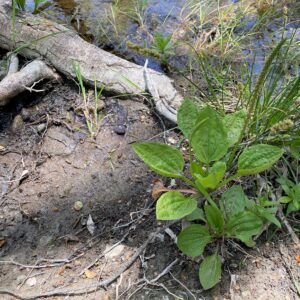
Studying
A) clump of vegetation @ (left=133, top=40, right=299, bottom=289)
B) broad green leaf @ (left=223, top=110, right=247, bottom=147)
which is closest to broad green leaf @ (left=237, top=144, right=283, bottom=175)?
clump of vegetation @ (left=133, top=40, right=299, bottom=289)

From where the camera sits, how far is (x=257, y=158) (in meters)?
1.48

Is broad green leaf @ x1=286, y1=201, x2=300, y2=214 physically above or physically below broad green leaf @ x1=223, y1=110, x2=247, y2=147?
below

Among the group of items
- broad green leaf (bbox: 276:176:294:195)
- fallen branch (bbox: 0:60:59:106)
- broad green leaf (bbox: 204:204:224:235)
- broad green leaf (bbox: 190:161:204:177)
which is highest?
broad green leaf (bbox: 190:161:204:177)

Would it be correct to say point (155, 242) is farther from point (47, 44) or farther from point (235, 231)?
point (47, 44)

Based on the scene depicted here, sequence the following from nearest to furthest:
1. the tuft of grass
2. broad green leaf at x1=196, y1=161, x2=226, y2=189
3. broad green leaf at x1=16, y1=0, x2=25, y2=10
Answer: broad green leaf at x1=196, y1=161, x2=226, y2=189 < the tuft of grass < broad green leaf at x1=16, y1=0, x2=25, y2=10

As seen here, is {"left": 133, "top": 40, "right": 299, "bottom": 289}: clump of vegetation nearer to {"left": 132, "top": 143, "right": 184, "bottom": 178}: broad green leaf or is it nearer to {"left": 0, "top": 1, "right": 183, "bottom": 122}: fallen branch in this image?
{"left": 132, "top": 143, "right": 184, "bottom": 178}: broad green leaf

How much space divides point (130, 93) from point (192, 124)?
30.8 inches

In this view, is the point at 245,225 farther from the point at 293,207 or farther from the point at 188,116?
the point at 188,116

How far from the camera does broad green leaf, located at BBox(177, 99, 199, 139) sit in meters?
1.62

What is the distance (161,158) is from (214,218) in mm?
307

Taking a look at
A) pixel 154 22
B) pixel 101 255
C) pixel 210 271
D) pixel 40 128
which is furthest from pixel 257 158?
pixel 154 22

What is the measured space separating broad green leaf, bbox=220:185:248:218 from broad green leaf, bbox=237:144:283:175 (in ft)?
0.32

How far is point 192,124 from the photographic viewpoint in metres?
1.63

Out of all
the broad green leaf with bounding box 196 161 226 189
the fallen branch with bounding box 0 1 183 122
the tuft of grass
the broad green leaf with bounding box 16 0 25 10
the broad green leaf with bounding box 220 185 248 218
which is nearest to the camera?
the broad green leaf with bounding box 196 161 226 189
